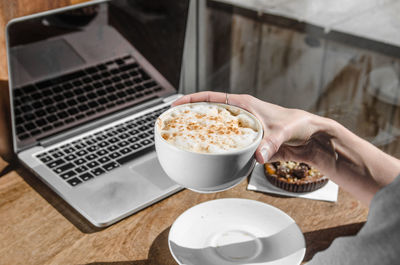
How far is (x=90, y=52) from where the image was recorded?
110 cm

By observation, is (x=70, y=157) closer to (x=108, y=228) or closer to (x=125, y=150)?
(x=125, y=150)

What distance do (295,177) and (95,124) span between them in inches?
22.6

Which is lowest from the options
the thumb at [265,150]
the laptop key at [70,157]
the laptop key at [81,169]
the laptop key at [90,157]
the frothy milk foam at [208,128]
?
the laptop key at [81,169]

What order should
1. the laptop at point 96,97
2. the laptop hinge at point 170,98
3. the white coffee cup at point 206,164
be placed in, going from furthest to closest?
the laptop hinge at point 170,98
the laptop at point 96,97
the white coffee cup at point 206,164

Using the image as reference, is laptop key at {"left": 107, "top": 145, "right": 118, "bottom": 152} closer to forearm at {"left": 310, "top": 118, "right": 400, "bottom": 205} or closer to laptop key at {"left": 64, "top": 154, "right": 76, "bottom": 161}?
laptop key at {"left": 64, "top": 154, "right": 76, "bottom": 161}

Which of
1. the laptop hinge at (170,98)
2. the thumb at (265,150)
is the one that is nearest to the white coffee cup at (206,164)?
the thumb at (265,150)

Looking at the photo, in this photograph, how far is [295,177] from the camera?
1005mm

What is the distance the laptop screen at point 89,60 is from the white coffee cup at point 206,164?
47cm

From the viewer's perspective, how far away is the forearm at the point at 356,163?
81 centimetres

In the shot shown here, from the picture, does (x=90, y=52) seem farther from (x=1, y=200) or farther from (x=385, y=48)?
(x=385, y=48)

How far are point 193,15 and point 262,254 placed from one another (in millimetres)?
874

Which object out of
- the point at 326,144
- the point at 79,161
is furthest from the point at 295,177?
the point at 79,161

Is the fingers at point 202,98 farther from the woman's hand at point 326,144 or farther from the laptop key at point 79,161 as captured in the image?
the laptop key at point 79,161

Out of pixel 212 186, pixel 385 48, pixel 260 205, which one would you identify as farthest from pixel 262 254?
pixel 385 48
